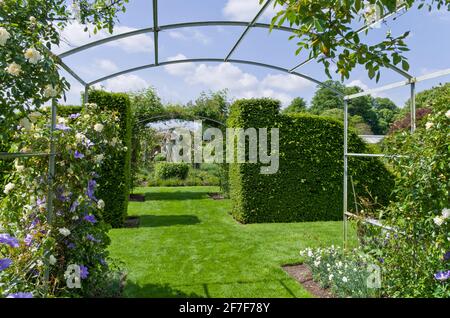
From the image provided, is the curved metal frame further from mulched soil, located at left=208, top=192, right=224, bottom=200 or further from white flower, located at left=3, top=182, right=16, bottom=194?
mulched soil, located at left=208, top=192, right=224, bottom=200

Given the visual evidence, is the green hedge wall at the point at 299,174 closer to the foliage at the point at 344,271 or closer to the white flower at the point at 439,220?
the foliage at the point at 344,271

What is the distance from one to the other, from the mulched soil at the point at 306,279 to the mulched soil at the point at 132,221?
3.75 metres

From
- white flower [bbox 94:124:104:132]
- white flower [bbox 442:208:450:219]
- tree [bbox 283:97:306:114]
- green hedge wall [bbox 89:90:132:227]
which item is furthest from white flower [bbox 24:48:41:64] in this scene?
tree [bbox 283:97:306:114]

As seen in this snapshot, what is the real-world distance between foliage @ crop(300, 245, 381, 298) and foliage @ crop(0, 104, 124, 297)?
7.35 ft

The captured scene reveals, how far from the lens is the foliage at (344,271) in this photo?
3.17 meters

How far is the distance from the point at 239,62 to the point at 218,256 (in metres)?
3.41

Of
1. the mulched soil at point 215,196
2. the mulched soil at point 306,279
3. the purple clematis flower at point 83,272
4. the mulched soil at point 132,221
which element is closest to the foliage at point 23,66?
the purple clematis flower at point 83,272

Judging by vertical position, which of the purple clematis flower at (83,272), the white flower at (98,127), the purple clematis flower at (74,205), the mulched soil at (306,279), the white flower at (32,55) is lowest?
the mulched soil at (306,279)

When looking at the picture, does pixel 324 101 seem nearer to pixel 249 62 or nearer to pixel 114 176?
pixel 249 62

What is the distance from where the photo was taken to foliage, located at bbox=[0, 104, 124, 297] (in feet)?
7.70
